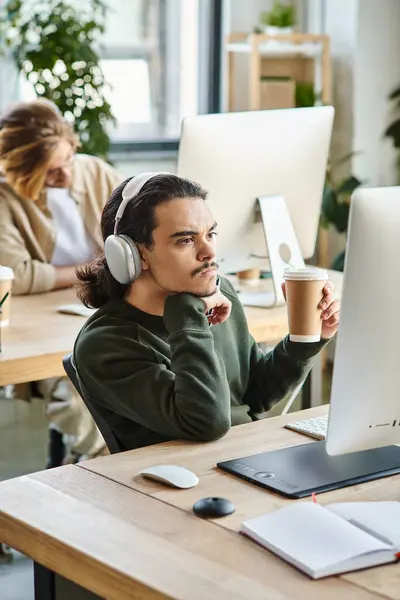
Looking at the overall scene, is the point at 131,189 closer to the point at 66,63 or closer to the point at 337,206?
the point at 66,63

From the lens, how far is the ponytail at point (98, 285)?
189cm

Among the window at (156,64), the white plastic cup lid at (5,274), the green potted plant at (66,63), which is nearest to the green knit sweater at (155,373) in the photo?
the white plastic cup lid at (5,274)

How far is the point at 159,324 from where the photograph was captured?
1861 mm

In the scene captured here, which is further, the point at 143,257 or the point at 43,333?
the point at 43,333

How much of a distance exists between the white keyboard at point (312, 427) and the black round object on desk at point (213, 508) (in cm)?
35

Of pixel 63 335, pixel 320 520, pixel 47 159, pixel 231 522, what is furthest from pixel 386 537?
pixel 47 159

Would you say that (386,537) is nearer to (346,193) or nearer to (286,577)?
(286,577)

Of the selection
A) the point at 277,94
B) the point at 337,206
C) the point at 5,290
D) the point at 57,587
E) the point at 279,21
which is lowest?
the point at 337,206

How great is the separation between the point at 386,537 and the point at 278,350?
742 millimetres

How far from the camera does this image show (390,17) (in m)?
4.58

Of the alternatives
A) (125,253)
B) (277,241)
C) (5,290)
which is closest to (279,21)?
(277,241)

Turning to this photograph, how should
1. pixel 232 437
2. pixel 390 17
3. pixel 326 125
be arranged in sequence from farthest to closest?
pixel 390 17 → pixel 326 125 → pixel 232 437

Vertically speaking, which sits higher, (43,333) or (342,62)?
(342,62)

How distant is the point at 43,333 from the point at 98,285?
22.2 inches
